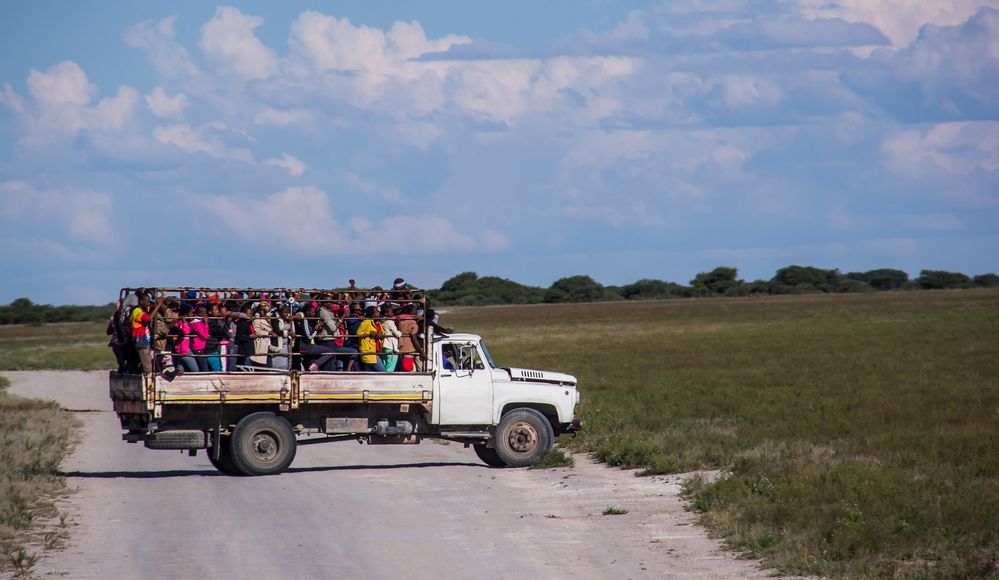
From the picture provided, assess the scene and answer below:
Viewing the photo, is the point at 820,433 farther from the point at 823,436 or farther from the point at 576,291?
the point at 576,291

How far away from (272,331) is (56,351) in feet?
227

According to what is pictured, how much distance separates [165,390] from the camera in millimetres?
20422

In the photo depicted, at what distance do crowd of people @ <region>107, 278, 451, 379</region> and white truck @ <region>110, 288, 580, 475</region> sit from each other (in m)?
0.35

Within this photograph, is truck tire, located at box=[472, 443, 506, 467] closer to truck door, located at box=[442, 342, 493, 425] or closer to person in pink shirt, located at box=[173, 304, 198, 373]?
truck door, located at box=[442, 342, 493, 425]

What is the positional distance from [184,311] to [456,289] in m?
173

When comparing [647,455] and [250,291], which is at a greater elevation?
[250,291]

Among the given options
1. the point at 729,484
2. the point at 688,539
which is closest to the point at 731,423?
the point at 729,484

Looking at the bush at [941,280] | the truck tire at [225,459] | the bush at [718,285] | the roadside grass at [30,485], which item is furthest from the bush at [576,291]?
the truck tire at [225,459]

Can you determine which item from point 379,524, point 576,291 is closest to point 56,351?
point 379,524

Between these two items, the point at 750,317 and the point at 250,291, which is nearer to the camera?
the point at 250,291

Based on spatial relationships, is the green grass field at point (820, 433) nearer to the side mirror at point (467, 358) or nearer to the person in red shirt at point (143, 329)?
the side mirror at point (467, 358)

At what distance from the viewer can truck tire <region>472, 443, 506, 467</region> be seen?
2273 centimetres

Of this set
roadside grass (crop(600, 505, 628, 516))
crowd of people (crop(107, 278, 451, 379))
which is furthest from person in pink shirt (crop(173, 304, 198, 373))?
roadside grass (crop(600, 505, 628, 516))

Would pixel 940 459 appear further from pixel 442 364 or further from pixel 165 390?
pixel 165 390
